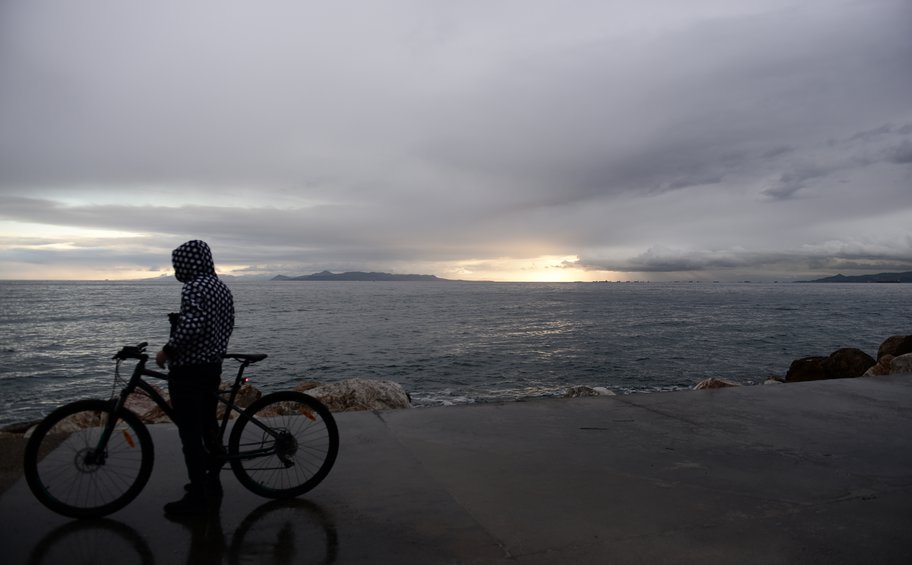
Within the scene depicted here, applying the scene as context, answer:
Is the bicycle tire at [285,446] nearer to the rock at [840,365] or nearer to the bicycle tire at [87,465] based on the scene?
the bicycle tire at [87,465]

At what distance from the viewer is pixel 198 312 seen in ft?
12.4

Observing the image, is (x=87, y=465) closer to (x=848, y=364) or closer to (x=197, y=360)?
(x=197, y=360)

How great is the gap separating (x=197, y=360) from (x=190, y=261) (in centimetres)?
74

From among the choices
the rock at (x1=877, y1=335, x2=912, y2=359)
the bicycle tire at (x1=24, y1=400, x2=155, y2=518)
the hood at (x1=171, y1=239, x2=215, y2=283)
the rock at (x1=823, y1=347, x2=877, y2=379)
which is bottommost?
the rock at (x1=823, y1=347, x2=877, y2=379)

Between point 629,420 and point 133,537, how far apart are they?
524 cm

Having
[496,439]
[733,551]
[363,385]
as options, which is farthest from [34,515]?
[363,385]

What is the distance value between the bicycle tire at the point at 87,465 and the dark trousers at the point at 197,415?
1.03 feet

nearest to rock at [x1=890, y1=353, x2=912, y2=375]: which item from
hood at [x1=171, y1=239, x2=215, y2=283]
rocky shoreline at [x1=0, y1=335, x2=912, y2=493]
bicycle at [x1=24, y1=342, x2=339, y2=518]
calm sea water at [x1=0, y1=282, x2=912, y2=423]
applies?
rocky shoreline at [x1=0, y1=335, x2=912, y2=493]

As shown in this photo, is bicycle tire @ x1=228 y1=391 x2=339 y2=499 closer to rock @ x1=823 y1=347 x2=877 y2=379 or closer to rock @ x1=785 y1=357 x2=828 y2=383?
rock @ x1=785 y1=357 x2=828 y2=383

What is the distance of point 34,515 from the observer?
12.5ft

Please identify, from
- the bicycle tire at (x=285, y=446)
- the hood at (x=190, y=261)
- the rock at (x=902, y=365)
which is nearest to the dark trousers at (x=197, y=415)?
the bicycle tire at (x=285, y=446)

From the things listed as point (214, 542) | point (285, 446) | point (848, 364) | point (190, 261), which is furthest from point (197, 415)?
point (848, 364)

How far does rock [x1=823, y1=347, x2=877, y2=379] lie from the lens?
15.6 m

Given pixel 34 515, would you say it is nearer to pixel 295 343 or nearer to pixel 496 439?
pixel 496 439
